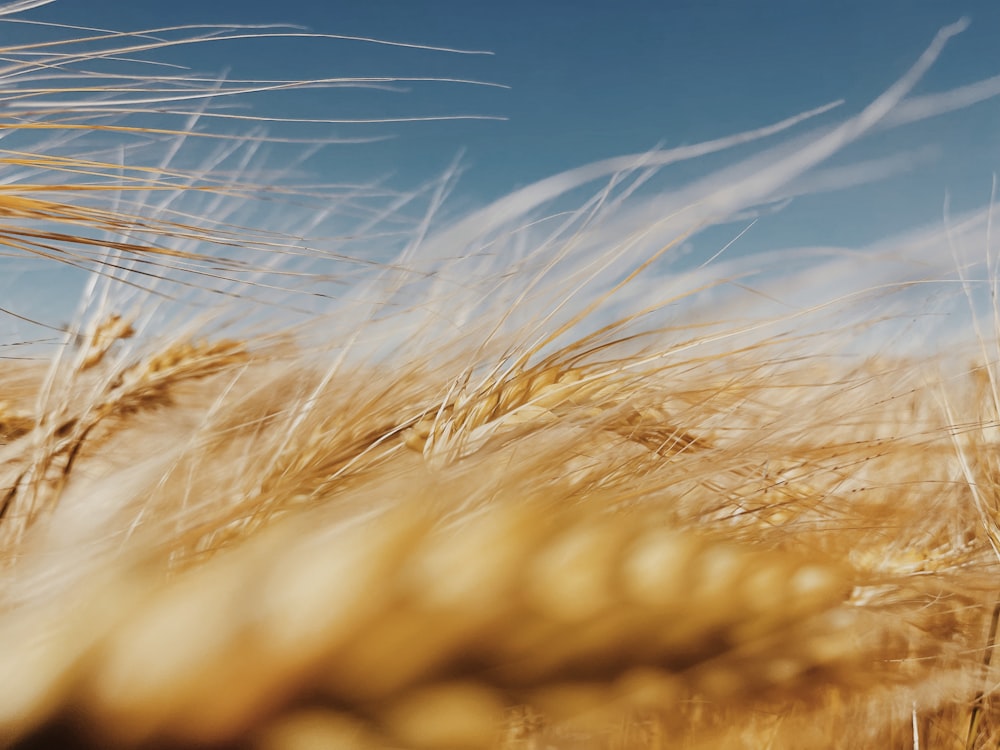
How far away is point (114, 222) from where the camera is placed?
1.55 feet

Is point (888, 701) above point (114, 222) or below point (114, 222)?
below

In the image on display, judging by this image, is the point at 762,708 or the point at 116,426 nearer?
the point at 762,708

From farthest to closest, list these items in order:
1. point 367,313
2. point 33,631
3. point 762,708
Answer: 1. point 367,313
2. point 762,708
3. point 33,631

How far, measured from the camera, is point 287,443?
524mm

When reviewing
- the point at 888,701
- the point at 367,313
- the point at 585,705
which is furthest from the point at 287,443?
the point at 888,701

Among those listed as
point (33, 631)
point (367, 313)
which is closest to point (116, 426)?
point (367, 313)

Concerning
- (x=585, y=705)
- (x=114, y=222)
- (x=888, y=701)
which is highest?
(x=114, y=222)

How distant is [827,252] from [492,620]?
35cm

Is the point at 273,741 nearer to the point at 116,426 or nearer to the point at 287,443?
the point at 287,443

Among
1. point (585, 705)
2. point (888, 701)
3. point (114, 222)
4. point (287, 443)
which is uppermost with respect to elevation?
point (114, 222)

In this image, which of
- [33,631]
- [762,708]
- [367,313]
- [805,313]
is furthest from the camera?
[367,313]

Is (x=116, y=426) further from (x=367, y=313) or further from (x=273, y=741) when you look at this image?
(x=273, y=741)

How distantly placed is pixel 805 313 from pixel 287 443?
0.37m

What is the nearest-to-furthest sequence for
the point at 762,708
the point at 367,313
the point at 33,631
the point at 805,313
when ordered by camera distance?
the point at 33,631 < the point at 762,708 < the point at 805,313 < the point at 367,313
